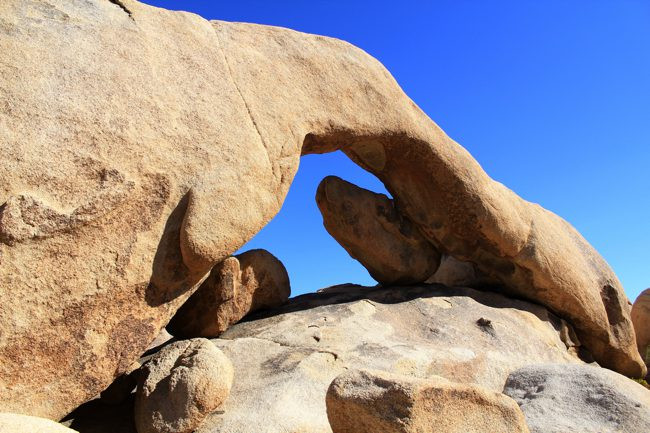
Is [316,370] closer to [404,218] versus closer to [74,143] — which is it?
[74,143]

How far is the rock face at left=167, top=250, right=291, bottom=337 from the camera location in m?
4.12

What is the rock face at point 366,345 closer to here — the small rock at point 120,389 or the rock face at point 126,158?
the small rock at point 120,389

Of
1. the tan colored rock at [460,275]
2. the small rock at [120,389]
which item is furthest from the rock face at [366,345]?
the small rock at [120,389]

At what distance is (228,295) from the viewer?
13.6 ft

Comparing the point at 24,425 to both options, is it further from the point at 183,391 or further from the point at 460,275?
the point at 460,275

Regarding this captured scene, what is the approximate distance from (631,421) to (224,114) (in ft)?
9.33

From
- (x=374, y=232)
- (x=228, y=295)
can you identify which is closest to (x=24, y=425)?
(x=228, y=295)

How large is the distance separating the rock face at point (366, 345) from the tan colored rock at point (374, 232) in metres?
0.18

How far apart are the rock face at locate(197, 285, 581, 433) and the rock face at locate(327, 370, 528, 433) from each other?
2.06 feet

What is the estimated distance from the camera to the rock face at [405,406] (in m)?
2.38

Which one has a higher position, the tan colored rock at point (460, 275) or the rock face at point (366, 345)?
the tan colored rock at point (460, 275)

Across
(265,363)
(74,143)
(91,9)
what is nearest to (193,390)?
(265,363)

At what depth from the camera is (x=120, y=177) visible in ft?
10.3

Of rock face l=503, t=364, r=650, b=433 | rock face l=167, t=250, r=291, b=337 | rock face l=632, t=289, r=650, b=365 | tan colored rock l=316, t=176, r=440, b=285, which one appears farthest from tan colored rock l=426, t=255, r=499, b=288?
rock face l=632, t=289, r=650, b=365
